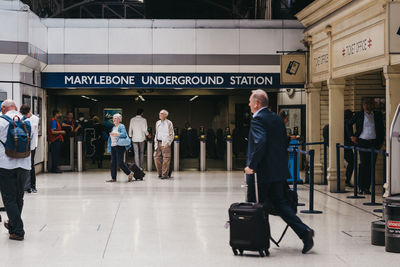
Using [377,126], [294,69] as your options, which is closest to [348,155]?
[377,126]

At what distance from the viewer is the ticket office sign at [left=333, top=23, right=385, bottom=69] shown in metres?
11.0

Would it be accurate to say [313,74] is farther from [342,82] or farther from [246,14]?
[246,14]

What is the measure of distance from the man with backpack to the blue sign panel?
10440 mm

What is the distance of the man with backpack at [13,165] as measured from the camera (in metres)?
7.82

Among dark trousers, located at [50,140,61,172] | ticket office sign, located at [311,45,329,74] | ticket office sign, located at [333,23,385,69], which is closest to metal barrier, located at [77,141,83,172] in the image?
dark trousers, located at [50,140,61,172]

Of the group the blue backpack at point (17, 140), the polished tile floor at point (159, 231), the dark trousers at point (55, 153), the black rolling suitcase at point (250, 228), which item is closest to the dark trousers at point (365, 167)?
the polished tile floor at point (159, 231)

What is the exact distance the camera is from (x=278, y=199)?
6.95 metres

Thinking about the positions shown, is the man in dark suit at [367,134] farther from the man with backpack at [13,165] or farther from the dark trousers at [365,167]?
the man with backpack at [13,165]

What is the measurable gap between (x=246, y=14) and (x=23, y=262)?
2352 centimetres

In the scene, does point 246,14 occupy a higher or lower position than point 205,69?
higher

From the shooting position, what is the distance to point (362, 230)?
8.49 meters

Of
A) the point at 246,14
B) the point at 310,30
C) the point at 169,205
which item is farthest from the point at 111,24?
the point at 246,14

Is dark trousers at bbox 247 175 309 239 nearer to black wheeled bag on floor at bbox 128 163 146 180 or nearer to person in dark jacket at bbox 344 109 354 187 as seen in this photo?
person in dark jacket at bbox 344 109 354 187

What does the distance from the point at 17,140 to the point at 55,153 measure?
10537mm
